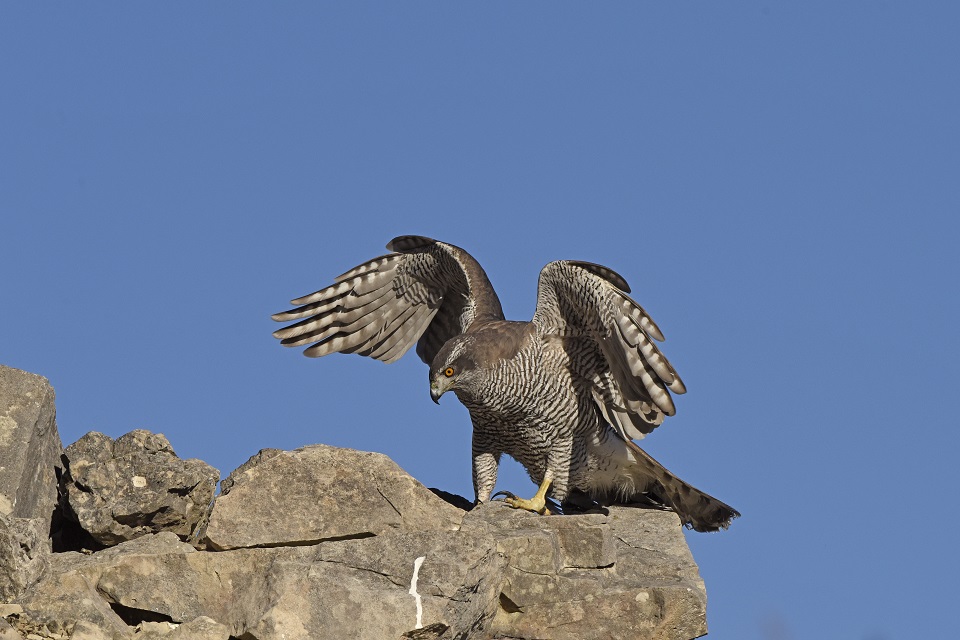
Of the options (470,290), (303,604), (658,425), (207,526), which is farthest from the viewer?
(470,290)

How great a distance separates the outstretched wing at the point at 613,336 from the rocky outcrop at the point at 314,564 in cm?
119

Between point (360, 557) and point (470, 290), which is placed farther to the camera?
point (470, 290)

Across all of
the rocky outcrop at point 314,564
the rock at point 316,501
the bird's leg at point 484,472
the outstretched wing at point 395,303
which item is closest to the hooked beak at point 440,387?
the bird's leg at point 484,472

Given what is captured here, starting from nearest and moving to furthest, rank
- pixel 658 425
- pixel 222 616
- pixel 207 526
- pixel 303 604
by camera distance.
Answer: pixel 303 604 < pixel 222 616 < pixel 207 526 < pixel 658 425

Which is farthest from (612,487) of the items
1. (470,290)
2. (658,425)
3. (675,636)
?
(675,636)

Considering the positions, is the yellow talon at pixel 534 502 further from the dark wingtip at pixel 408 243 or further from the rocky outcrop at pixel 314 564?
the dark wingtip at pixel 408 243

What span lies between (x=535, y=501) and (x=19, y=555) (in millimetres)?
4230

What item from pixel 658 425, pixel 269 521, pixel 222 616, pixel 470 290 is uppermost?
pixel 470 290

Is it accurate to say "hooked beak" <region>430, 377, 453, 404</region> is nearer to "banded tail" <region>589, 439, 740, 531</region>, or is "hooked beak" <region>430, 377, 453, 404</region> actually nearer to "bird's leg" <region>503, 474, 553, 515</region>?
"bird's leg" <region>503, 474, 553, 515</region>

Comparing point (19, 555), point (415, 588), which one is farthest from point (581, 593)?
point (19, 555)

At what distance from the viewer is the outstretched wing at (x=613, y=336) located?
935 cm

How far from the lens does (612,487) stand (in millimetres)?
10508

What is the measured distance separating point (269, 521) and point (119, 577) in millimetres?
1023

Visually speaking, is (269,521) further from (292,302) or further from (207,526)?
(292,302)
